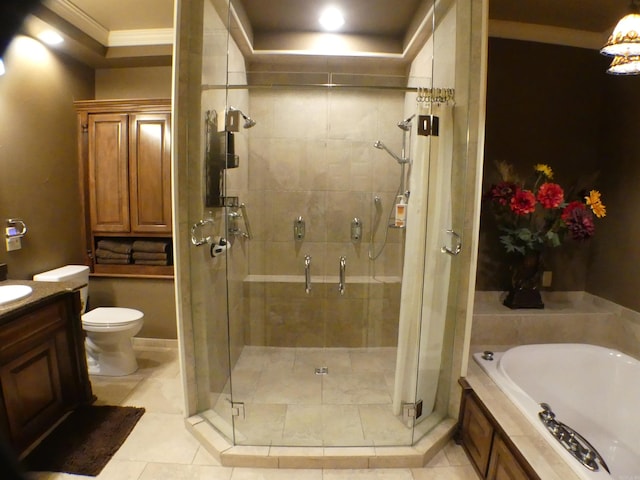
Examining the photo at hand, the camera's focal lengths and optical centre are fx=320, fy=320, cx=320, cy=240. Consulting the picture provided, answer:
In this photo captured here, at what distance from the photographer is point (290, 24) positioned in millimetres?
2562

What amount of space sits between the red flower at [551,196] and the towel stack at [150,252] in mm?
2871

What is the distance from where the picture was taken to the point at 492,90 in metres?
2.28

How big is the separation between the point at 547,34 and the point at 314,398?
3.02m

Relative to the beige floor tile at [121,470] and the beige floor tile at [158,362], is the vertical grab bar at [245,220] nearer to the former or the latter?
the beige floor tile at [158,362]

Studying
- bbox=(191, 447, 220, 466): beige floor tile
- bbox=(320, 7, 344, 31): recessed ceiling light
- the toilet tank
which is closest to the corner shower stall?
bbox=(191, 447, 220, 466): beige floor tile

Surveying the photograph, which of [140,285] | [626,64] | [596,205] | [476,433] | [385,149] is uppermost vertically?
[626,64]

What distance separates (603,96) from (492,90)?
82 cm

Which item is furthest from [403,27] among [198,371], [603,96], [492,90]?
[198,371]

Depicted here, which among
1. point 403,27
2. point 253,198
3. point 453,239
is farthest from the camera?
point 253,198

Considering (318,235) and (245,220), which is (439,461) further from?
(245,220)

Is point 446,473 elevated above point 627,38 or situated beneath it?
situated beneath

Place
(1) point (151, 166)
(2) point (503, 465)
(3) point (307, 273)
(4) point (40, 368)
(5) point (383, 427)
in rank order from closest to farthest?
(2) point (503, 465), (4) point (40, 368), (5) point (383, 427), (1) point (151, 166), (3) point (307, 273)

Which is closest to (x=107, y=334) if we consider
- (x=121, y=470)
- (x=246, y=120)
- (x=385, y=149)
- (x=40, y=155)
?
(x=121, y=470)

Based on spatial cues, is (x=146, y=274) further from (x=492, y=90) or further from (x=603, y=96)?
(x=603, y=96)
